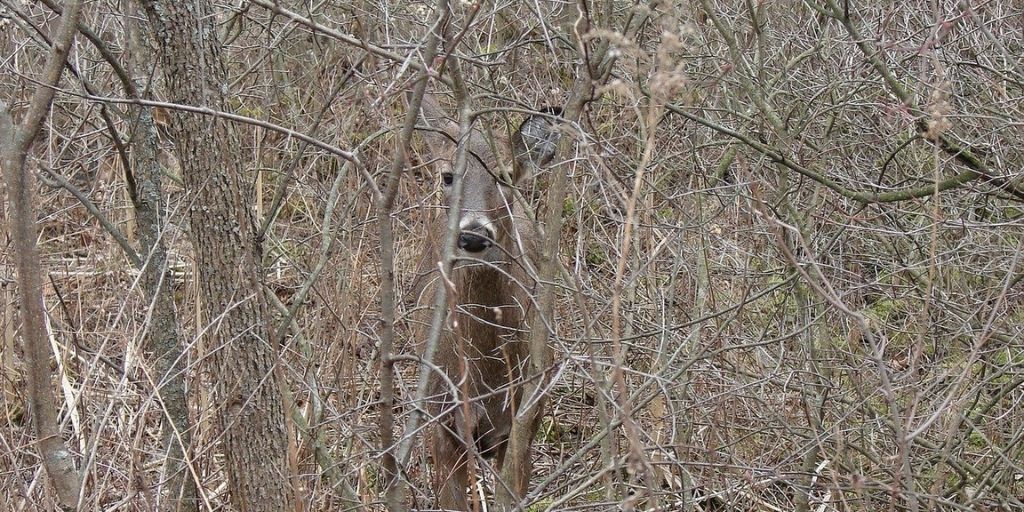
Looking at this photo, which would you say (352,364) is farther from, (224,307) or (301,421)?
(224,307)

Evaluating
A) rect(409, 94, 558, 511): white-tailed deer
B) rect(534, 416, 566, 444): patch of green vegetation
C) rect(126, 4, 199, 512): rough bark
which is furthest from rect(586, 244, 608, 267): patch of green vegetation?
rect(126, 4, 199, 512): rough bark

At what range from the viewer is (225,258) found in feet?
13.8

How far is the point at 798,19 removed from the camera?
21.4 ft

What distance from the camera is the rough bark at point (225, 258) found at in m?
4.07

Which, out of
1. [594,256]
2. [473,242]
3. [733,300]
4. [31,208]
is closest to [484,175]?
[473,242]

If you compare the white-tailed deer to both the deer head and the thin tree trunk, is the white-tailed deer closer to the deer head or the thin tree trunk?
the deer head

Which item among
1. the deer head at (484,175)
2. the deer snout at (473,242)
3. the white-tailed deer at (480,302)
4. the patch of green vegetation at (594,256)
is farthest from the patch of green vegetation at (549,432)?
the deer snout at (473,242)

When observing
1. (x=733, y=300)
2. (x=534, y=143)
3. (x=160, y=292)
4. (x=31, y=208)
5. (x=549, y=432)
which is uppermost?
(x=534, y=143)

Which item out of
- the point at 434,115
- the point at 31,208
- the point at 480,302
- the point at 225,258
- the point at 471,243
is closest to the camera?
the point at 31,208

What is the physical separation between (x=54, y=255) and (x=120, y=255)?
187 cm

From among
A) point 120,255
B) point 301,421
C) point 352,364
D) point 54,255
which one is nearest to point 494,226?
point 352,364

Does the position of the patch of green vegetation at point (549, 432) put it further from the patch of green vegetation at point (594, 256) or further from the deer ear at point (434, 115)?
the deer ear at point (434, 115)

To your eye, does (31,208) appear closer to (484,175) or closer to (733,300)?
(484,175)

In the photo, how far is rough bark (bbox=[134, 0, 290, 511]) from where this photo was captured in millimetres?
4070
